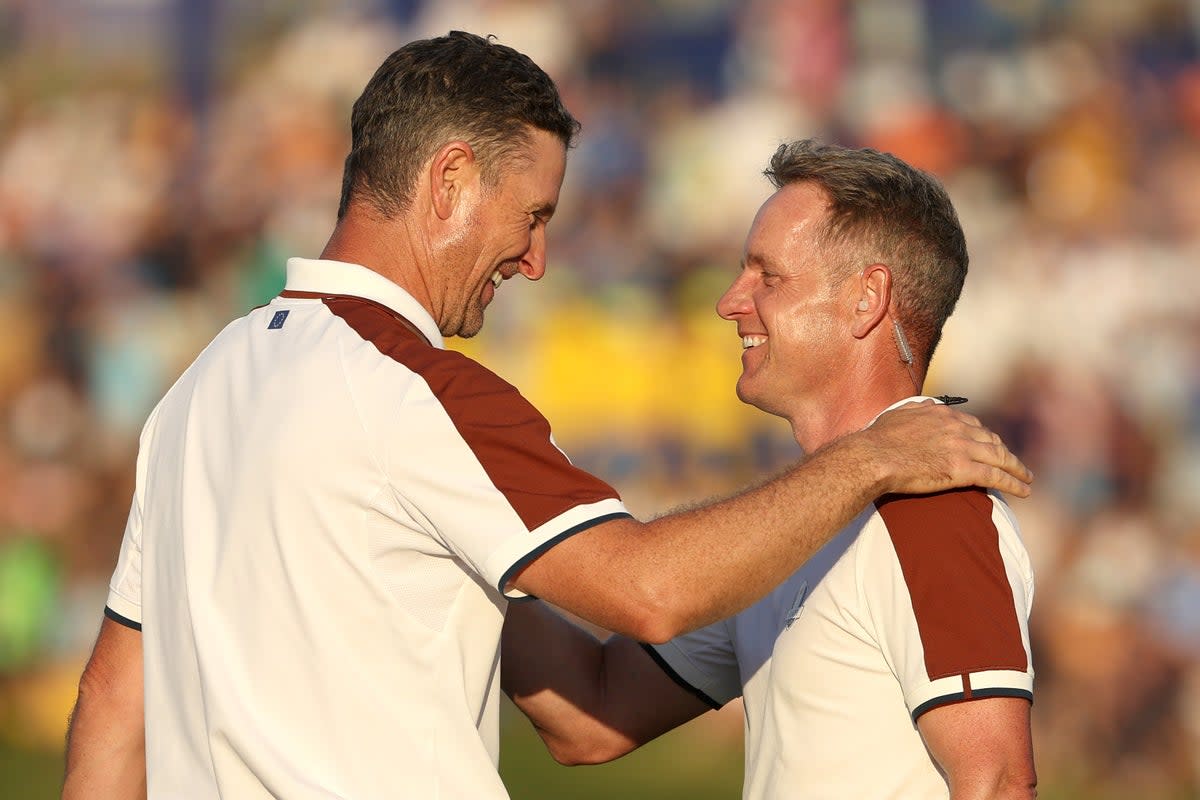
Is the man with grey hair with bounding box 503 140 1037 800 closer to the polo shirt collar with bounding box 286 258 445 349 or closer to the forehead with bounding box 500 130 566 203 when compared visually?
the forehead with bounding box 500 130 566 203

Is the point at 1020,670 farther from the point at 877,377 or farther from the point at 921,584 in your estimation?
the point at 877,377

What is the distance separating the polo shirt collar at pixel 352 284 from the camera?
2318 millimetres

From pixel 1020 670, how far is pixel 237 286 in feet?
20.9

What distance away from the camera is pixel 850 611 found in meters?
2.36

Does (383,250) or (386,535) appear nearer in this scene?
(386,535)

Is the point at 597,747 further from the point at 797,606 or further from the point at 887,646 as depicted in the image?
the point at 887,646

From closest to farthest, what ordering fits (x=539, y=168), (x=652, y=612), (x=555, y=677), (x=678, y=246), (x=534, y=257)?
(x=652, y=612) < (x=539, y=168) < (x=534, y=257) < (x=555, y=677) < (x=678, y=246)

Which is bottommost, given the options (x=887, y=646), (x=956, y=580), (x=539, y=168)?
(x=887, y=646)

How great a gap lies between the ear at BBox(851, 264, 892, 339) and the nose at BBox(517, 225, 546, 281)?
56 cm

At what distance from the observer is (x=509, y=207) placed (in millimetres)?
2441

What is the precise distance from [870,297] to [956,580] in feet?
2.03

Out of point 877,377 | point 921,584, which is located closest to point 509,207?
point 877,377

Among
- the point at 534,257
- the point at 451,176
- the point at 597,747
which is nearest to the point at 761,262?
the point at 534,257

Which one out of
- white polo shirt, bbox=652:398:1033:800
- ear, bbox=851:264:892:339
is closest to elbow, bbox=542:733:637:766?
white polo shirt, bbox=652:398:1033:800
